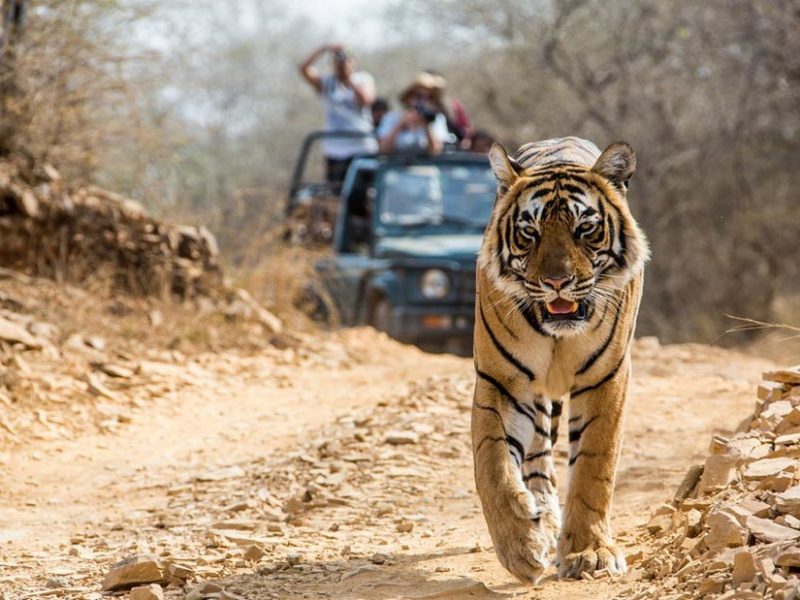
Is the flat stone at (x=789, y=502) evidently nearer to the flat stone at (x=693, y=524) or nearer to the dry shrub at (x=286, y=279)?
the flat stone at (x=693, y=524)

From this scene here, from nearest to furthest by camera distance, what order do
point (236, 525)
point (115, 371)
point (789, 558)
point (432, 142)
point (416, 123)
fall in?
point (789, 558), point (236, 525), point (115, 371), point (432, 142), point (416, 123)

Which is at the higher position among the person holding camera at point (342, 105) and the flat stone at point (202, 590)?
the person holding camera at point (342, 105)

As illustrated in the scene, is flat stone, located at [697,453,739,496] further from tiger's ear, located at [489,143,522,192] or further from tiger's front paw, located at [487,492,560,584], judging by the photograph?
tiger's ear, located at [489,143,522,192]

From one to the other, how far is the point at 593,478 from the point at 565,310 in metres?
0.62

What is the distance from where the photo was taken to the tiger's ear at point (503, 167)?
473cm

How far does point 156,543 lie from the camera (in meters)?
5.08

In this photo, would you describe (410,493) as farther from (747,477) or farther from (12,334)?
(12,334)

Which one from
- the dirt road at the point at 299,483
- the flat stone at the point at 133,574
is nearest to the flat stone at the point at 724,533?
the dirt road at the point at 299,483

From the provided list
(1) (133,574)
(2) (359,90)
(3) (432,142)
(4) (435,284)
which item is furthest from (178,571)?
(2) (359,90)

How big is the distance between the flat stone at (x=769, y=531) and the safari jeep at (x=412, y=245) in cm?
687

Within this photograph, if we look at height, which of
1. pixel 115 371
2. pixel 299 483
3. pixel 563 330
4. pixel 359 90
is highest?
pixel 359 90

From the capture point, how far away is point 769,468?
14.2 feet

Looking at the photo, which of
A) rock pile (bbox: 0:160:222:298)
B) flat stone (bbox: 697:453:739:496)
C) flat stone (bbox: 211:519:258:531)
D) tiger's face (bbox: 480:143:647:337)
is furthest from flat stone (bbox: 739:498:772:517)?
rock pile (bbox: 0:160:222:298)

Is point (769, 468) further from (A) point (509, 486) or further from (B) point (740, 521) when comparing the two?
(A) point (509, 486)
